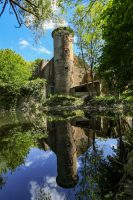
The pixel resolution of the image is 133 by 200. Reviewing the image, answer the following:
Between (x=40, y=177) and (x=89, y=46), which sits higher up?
(x=89, y=46)

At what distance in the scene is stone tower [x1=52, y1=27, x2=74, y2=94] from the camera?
44688mm


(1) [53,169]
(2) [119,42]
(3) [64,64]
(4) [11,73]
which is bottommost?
(1) [53,169]

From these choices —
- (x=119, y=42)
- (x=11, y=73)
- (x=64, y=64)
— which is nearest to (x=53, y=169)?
(x=119, y=42)

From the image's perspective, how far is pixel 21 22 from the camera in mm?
10055

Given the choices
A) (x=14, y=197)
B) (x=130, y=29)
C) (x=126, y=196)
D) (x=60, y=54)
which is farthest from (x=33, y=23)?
(x=60, y=54)

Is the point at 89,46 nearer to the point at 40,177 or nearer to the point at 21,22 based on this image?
the point at 21,22

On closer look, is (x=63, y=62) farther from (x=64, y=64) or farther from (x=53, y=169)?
(x=53, y=169)

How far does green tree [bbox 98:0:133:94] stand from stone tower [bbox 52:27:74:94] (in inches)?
1281

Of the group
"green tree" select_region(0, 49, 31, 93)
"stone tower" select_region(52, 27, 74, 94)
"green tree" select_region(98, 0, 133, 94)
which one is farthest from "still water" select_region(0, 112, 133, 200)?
"stone tower" select_region(52, 27, 74, 94)

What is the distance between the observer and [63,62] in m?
44.7

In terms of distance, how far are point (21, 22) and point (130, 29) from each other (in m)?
3.79

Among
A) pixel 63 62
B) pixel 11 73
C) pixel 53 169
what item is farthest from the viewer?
pixel 63 62

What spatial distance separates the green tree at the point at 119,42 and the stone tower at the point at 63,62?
3253 centimetres

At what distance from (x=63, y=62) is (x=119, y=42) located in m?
35.1
